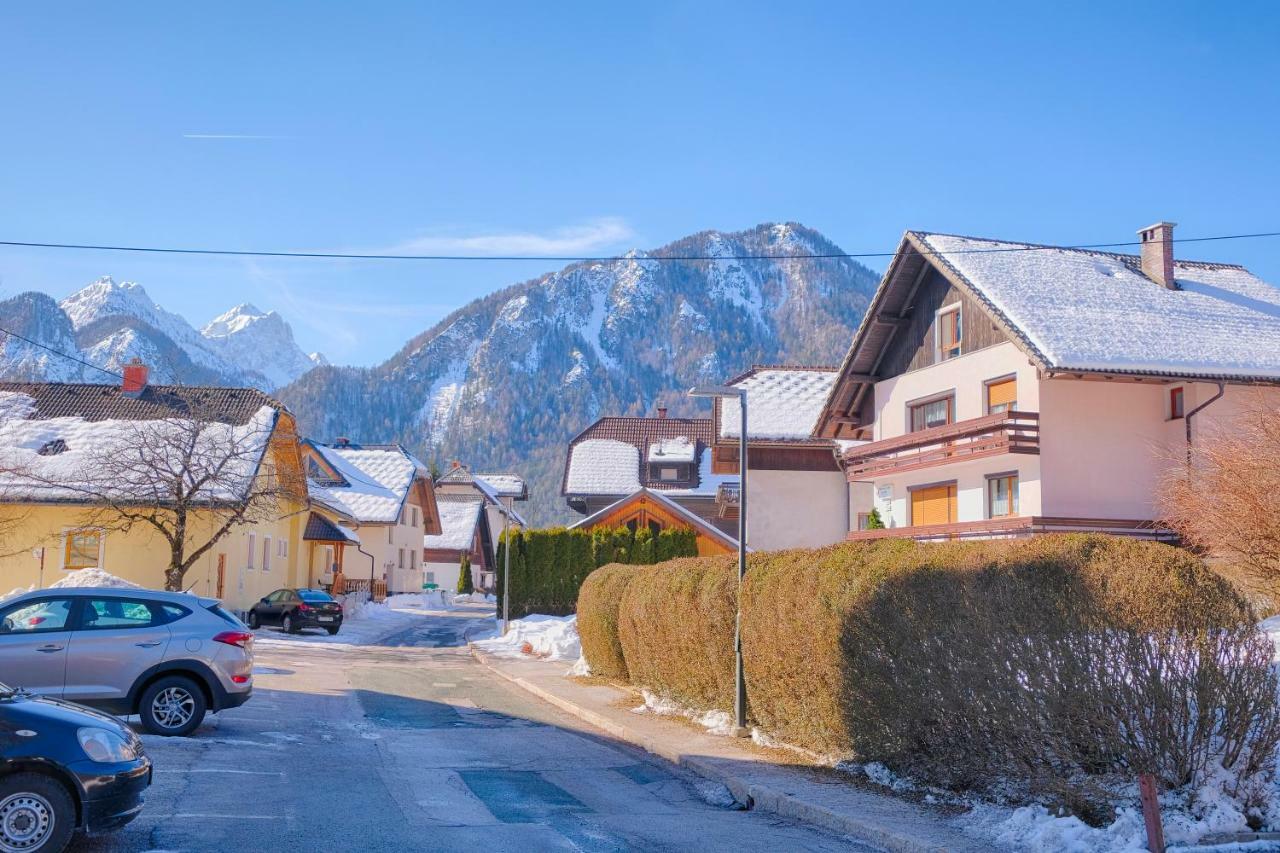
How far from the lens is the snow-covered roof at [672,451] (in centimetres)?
6181

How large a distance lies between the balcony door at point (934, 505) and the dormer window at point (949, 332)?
11.6ft

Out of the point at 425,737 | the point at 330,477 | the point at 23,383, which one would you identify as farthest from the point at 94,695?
the point at 330,477

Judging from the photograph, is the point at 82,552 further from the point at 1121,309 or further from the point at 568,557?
the point at 1121,309

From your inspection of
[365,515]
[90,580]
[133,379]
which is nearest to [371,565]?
[365,515]

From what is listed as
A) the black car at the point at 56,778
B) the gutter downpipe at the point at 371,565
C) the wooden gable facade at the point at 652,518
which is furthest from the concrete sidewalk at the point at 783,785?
the gutter downpipe at the point at 371,565

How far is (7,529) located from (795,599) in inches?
1157

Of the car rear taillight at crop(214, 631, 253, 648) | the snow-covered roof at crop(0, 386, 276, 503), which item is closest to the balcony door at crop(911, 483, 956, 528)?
the snow-covered roof at crop(0, 386, 276, 503)

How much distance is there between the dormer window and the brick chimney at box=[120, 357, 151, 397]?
27.6 m

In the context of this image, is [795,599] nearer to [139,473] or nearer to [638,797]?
[638,797]

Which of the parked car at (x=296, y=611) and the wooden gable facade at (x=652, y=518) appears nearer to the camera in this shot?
the parked car at (x=296, y=611)

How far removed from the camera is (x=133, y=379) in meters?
42.0

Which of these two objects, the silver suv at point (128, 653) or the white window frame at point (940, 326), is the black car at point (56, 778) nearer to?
the silver suv at point (128, 653)

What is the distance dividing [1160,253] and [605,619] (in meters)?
20.3

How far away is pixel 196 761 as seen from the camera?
12141mm
